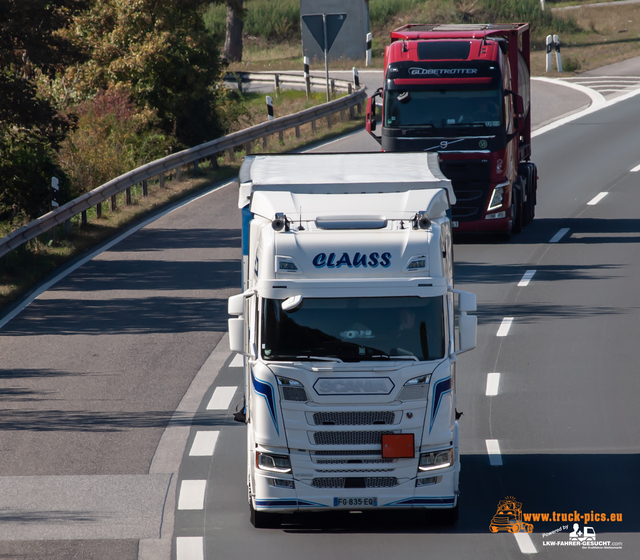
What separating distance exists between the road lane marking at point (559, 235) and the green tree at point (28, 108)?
938 cm

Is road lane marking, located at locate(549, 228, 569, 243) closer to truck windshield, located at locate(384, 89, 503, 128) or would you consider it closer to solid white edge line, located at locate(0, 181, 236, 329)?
truck windshield, located at locate(384, 89, 503, 128)

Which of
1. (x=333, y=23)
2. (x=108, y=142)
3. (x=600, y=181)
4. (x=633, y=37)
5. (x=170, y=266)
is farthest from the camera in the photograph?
(x=633, y=37)

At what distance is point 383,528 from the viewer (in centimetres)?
890

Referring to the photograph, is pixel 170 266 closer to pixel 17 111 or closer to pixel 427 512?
pixel 17 111

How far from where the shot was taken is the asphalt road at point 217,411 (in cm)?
876

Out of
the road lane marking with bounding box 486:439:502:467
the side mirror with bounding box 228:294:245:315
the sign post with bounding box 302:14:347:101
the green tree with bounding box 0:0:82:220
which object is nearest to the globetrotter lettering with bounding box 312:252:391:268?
the side mirror with bounding box 228:294:245:315

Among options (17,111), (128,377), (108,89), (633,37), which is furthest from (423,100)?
(633,37)

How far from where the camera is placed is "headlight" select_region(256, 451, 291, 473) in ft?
28.0

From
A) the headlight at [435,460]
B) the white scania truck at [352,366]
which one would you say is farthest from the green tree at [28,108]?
the headlight at [435,460]

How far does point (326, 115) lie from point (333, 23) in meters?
3.89

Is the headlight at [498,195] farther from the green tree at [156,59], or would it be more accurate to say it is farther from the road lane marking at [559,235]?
the green tree at [156,59]

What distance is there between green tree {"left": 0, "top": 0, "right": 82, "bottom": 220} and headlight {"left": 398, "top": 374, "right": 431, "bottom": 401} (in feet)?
42.2

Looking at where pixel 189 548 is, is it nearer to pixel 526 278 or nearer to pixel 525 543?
pixel 525 543

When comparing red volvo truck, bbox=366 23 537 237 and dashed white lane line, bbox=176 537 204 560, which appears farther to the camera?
red volvo truck, bbox=366 23 537 237
